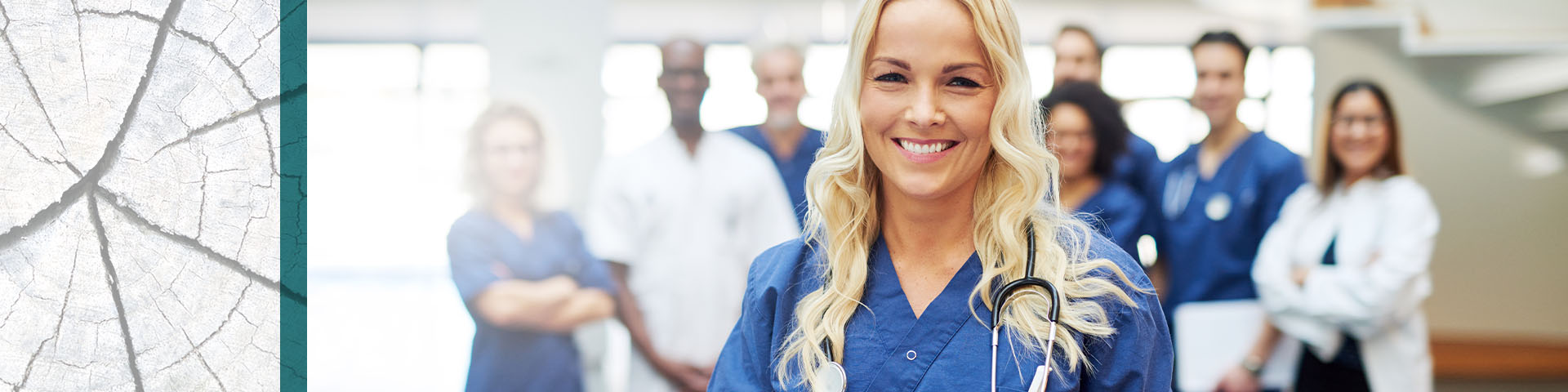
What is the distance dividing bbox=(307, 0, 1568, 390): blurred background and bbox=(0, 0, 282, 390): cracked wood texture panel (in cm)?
222

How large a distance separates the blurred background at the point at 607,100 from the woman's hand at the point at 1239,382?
28.5 inches

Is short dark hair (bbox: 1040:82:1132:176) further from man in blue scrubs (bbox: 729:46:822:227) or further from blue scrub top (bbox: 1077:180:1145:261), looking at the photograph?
man in blue scrubs (bbox: 729:46:822:227)

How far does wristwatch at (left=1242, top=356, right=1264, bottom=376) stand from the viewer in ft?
10.4

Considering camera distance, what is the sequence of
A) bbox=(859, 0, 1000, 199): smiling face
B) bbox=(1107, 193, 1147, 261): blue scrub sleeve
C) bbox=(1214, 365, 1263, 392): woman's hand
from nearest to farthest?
bbox=(859, 0, 1000, 199): smiling face
bbox=(1107, 193, 1147, 261): blue scrub sleeve
bbox=(1214, 365, 1263, 392): woman's hand

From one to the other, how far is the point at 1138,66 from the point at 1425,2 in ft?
4.78

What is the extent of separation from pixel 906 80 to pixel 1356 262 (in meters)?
2.49

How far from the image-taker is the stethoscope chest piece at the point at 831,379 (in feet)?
3.42

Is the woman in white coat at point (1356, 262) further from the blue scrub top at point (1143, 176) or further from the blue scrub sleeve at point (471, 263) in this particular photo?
the blue scrub sleeve at point (471, 263)

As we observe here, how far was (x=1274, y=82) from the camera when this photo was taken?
376 centimetres

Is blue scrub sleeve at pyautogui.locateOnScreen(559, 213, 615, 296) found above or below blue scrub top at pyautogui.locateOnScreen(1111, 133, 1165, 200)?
below

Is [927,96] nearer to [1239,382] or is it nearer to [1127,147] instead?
[1127,147]

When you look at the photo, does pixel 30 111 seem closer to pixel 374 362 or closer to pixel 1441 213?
pixel 374 362

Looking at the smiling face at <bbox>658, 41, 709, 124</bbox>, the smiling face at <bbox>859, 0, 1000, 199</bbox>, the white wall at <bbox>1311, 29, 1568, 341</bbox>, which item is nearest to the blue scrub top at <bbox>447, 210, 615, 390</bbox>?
the smiling face at <bbox>658, 41, 709, 124</bbox>

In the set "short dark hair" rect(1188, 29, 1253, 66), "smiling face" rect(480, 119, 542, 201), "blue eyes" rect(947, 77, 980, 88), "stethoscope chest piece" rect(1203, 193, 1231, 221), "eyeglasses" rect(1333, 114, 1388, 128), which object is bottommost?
"stethoscope chest piece" rect(1203, 193, 1231, 221)
